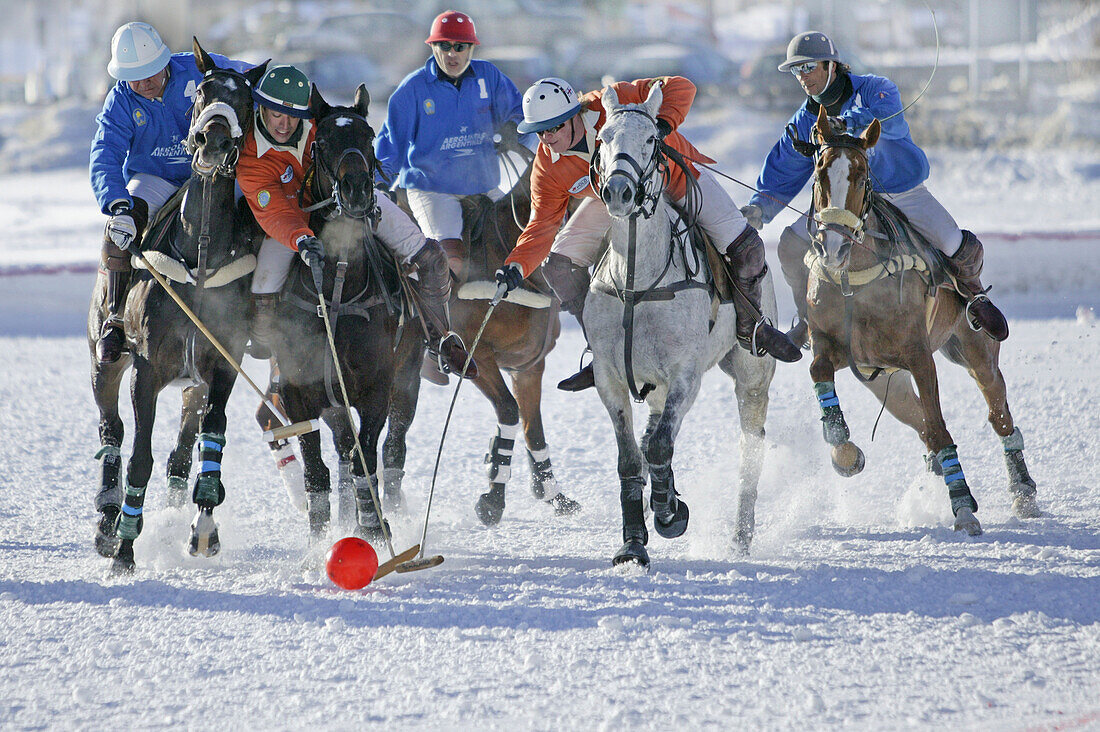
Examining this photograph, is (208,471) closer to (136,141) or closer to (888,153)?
(136,141)

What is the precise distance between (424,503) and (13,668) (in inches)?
107

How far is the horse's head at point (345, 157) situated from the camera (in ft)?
16.3

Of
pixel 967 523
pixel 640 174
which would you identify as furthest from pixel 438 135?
pixel 967 523

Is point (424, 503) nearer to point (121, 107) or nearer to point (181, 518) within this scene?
point (181, 518)

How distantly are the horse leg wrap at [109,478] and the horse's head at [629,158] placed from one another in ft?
8.81

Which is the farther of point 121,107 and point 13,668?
point 121,107

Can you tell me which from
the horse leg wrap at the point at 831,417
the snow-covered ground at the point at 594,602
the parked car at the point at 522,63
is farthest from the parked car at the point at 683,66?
the horse leg wrap at the point at 831,417

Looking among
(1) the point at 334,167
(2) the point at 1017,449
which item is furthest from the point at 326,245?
(2) the point at 1017,449

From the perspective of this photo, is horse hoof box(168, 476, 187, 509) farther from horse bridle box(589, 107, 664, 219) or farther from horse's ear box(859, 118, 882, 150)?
horse's ear box(859, 118, 882, 150)

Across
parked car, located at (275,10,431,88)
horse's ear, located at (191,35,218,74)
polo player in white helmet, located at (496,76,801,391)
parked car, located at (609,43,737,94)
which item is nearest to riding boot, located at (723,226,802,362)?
polo player in white helmet, located at (496,76,801,391)

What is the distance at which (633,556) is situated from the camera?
5.14 metres

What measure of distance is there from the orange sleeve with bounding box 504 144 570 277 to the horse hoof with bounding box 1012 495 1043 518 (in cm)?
269

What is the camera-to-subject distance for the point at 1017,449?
629 centimetres

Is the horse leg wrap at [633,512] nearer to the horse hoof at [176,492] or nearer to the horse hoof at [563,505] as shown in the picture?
the horse hoof at [563,505]
